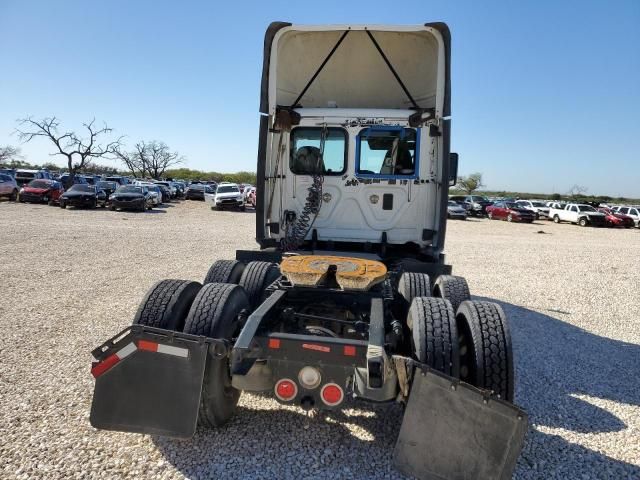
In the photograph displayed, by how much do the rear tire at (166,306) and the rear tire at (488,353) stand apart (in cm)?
204

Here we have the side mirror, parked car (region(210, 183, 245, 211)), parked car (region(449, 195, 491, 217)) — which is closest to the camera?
the side mirror

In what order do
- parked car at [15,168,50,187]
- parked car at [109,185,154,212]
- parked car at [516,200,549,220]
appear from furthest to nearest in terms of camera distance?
parked car at [516,200,549,220]
parked car at [15,168,50,187]
parked car at [109,185,154,212]

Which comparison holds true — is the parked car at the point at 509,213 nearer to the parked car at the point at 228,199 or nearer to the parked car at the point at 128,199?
the parked car at the point at 228,199

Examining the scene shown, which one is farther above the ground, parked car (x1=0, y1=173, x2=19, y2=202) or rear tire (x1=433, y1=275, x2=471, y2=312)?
parked car (x1=0, y1=173, x2=19, y2=202)

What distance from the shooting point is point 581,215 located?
34.1 metres

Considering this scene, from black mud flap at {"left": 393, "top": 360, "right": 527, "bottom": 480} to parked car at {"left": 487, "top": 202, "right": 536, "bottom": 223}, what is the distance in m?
34.3

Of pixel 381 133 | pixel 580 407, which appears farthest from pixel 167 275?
pixel 580 407

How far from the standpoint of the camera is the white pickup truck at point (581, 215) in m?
33.7

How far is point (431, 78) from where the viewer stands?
6152 millimetres

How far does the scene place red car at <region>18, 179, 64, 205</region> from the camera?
27.6 m

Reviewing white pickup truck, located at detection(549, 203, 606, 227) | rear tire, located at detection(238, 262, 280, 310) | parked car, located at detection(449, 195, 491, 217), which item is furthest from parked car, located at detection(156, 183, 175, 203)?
rear tire, located at detection(238, 262, 280, 310)

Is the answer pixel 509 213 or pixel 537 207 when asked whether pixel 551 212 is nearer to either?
pixel 537 207

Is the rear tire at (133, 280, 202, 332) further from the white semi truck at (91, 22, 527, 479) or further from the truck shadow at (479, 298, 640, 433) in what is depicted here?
the truck shadow at (479, 298, 640, 433)

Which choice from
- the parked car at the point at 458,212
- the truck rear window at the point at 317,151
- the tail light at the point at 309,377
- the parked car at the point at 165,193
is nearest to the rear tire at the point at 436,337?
the tail light at the point at 309,377
